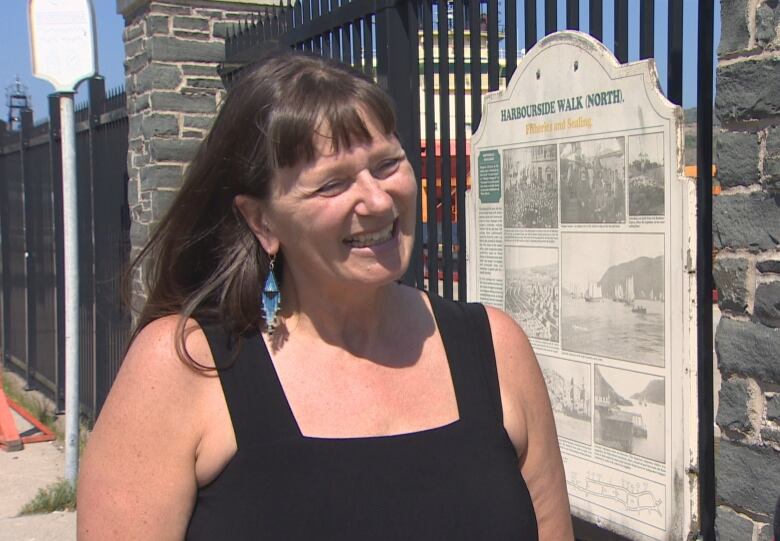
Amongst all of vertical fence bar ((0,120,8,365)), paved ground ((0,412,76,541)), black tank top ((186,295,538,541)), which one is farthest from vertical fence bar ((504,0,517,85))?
vertical fence bar ((0,120,8,365))

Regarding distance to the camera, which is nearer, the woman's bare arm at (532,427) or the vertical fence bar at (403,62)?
the woman's bare arm at (532,427)

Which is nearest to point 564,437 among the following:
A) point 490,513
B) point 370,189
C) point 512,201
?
point 512,201

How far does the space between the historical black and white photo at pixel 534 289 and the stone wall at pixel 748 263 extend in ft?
1.78

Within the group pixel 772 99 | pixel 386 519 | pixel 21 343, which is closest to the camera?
pixel 386 519

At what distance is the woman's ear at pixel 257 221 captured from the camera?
184 centimetres

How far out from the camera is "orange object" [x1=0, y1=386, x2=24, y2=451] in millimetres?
7074

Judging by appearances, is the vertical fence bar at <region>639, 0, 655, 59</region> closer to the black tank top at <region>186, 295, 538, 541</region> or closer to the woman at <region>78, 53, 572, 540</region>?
the woman at <region>78, 53, 572, 540</region>

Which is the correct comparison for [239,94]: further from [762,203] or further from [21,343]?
[21,343]

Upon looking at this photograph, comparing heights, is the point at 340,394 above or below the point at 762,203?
below

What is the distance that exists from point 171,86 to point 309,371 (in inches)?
188

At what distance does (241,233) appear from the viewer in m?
1.89

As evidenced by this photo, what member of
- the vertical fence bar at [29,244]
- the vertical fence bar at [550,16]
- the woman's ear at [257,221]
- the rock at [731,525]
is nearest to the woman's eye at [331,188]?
the woman's ear at [257,221]

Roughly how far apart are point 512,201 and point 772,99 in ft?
3.10

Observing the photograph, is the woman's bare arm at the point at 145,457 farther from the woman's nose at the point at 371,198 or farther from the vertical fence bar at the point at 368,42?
the vertical fence bar at the point at 368,42
